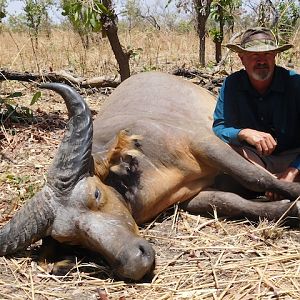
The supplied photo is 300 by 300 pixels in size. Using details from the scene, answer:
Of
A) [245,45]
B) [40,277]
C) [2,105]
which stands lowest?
[40,277]

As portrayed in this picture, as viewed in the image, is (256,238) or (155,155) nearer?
(256,238)

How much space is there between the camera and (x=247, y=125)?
4.39 m

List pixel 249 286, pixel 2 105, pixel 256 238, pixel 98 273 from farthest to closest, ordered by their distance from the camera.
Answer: pixel 2 105 < pixel 256 238 < pixel 98 273 < pixel 249 286

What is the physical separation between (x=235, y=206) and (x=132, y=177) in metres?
0.82

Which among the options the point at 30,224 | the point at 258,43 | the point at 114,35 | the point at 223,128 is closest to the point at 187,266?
the point at 30,224

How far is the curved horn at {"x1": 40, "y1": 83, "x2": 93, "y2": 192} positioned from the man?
4.08 feet

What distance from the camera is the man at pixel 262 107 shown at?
13.6 ft

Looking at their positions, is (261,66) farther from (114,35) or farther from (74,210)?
→ (114,35)

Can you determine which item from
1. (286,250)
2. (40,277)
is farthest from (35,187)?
(286,250)

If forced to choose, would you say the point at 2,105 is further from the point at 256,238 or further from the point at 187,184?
the point at 256,238

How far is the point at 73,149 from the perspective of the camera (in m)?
3.42

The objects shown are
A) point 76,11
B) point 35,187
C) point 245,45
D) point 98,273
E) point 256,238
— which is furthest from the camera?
point 76,11

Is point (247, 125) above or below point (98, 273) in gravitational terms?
above

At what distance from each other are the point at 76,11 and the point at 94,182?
10.8 ft
